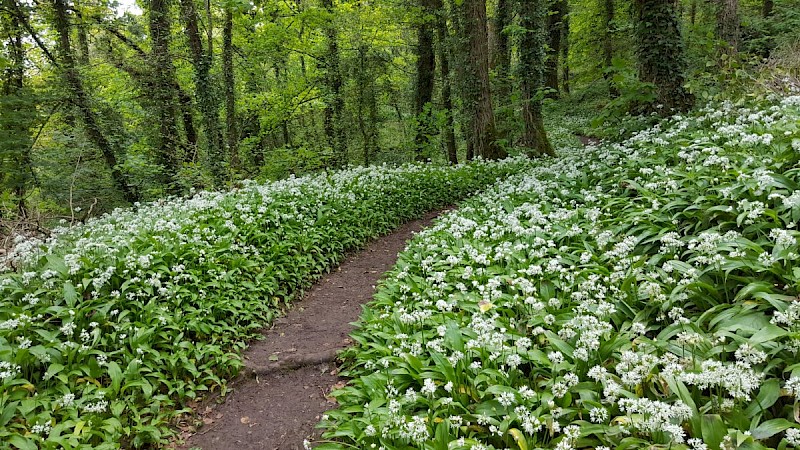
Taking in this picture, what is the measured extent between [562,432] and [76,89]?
1535 centimetres

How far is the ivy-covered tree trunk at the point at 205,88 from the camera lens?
13672 mm

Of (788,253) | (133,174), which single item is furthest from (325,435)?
(133,174)

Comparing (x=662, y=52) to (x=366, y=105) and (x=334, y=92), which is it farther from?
(x=334, y=92)

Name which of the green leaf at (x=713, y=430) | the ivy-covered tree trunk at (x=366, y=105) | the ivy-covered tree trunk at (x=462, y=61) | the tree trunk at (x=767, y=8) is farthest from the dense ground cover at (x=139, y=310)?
the tree trunk at (x=767, y=8)

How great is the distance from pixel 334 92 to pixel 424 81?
13.3ft

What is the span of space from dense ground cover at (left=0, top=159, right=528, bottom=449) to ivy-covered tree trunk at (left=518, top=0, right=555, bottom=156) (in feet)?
28.5

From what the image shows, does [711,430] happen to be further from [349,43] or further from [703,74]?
Result: [349,43]

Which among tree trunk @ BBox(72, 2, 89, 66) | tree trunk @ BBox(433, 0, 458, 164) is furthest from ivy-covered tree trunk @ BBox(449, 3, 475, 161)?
tree trunk @ BBox(72, 2, 89, 66)

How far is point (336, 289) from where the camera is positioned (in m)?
7.67

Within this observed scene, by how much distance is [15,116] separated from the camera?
1040cm

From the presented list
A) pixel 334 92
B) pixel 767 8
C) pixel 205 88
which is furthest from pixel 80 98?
pixel 767 8

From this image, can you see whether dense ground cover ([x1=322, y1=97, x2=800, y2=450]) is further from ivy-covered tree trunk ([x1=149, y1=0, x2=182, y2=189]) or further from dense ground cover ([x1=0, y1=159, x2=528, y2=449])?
ivy-covered tree trunk ([x1=149, y1=0, x2=182, y2=189])

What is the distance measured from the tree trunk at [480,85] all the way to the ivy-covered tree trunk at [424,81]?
3182 mm

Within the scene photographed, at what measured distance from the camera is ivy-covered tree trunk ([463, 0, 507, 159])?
13531mm
